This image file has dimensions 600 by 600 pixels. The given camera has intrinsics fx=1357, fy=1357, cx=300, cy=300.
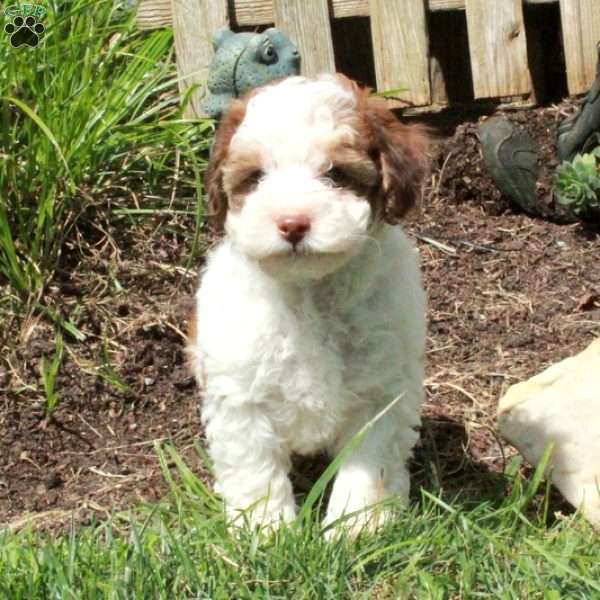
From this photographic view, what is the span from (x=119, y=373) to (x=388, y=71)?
2574mm

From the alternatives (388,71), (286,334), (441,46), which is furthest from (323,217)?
(441,46)

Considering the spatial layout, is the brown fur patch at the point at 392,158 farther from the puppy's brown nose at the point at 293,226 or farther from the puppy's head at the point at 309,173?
the puppy's brown nose at the point at 293,226

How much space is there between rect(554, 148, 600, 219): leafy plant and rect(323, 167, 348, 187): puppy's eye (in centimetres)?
267

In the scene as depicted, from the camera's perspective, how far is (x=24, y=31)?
267 inches

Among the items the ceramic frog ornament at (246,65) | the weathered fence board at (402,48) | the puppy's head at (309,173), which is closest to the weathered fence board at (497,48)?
the weathered fence board at (402,48)

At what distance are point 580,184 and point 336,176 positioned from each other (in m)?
2.71

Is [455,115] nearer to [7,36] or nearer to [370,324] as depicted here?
[7,36]

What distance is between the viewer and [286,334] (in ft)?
15.9

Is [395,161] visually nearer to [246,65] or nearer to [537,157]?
[246,65]

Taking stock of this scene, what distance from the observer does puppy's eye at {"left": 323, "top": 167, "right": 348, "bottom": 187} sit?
4.62m

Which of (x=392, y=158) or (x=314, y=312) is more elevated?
(x=392, y=158)

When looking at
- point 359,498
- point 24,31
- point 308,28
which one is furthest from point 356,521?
point 308,28

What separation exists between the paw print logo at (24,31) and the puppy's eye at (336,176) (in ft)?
8.61

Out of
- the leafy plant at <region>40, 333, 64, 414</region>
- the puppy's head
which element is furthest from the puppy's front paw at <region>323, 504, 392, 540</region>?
the leafy plant at <region>40, 333, 64, 414</region>
